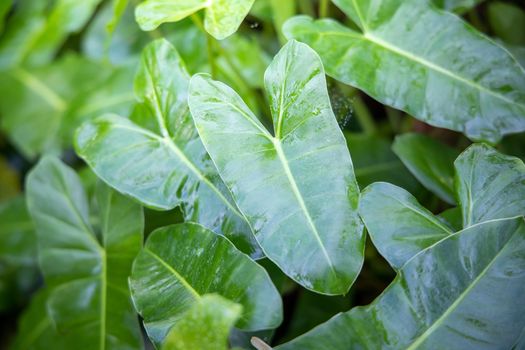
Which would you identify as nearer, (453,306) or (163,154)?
(453,306)

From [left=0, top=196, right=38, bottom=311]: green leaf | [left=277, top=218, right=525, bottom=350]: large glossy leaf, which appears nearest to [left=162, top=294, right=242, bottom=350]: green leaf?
[left=277, top=218, right=525, bottom=350]: large glossy leaf

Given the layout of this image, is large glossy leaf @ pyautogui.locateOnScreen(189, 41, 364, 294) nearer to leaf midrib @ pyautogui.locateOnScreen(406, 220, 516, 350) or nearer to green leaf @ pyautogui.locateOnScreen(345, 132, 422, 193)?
leaf midrib @ pyautogui.locateOnScreen(406, 220, 516, 350)

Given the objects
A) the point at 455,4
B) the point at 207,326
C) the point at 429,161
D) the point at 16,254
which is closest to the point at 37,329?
the point at 16,254

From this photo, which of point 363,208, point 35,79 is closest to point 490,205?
point 363,208

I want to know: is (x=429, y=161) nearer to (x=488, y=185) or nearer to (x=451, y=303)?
(x=488, y=185)

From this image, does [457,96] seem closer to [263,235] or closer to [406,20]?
[406,20]

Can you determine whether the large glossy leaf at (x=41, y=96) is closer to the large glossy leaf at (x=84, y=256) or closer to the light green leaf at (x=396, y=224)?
the large glossy leaf at (x=84, y=256)

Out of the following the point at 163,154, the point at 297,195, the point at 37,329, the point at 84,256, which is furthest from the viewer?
the point at 37,329
